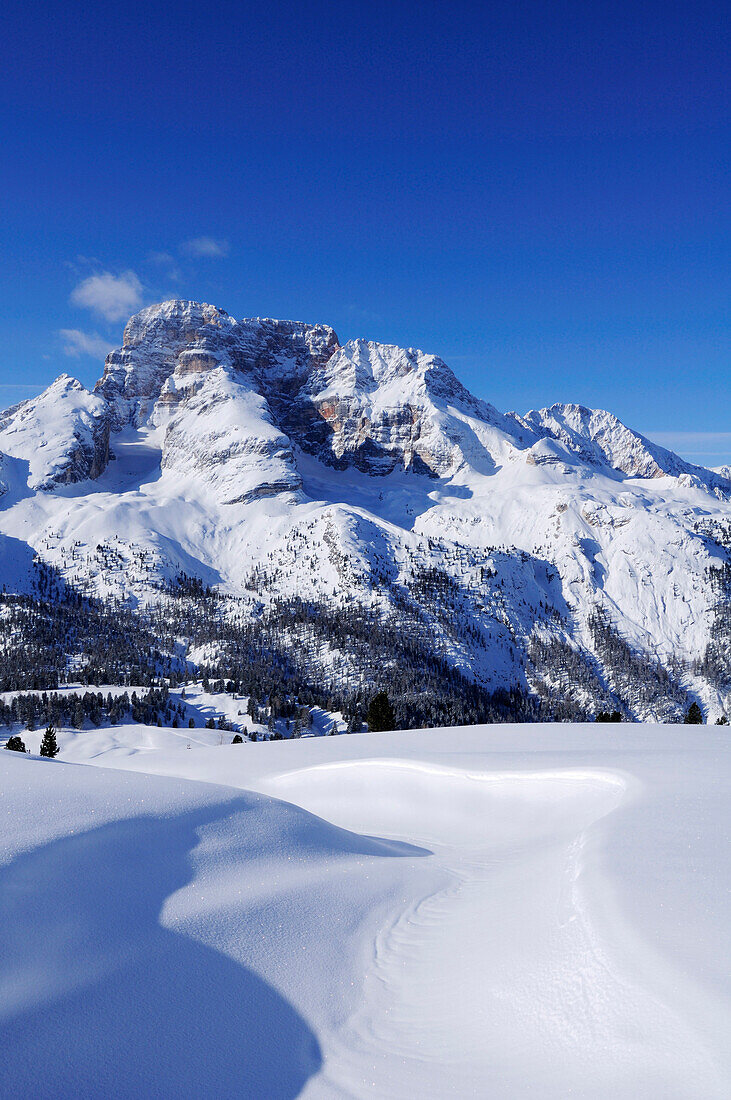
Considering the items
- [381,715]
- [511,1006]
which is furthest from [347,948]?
[381,715]

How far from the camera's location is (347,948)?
6355 mm

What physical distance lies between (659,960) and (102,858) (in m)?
5.90

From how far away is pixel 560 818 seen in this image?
10320 mm

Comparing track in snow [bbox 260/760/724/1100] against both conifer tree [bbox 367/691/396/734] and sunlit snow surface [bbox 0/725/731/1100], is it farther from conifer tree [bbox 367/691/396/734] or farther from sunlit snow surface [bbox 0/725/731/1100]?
conifer tree [bbox 367/691/396/734]

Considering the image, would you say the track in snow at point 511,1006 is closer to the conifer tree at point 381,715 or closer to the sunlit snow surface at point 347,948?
the sunlit snow surface at point 347,948

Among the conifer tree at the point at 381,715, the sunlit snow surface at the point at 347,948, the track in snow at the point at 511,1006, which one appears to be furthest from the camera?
the conifer tree at the point at 381,715

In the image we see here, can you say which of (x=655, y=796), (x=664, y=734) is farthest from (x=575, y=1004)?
(x=664, y=734)

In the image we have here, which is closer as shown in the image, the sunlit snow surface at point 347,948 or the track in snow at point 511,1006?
the track in snow at point 511,1006

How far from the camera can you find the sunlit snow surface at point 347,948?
13.6ft

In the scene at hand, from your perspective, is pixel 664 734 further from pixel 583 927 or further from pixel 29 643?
pixel 29 643

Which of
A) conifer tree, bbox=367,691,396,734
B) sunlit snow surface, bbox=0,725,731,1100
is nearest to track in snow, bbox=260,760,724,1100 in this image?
sunlit snow surface, bbox=0,725,731,1100

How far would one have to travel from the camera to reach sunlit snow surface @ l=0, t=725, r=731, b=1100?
4133 millimetres

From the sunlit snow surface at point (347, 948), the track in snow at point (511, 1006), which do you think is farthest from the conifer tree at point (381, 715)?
the track in snow at point (511, 1006)

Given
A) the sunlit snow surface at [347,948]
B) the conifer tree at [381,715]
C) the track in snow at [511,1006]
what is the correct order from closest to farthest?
the track in snow at [511,1006], the sunlit snow surface at [347,948], the conifer tree at [381,715]
